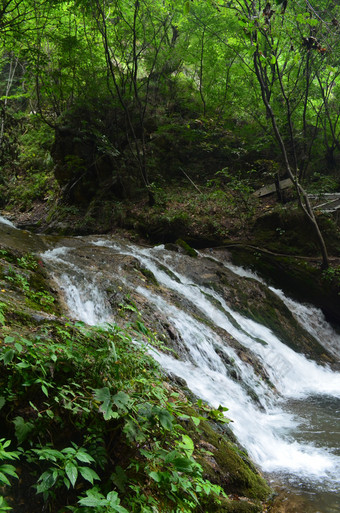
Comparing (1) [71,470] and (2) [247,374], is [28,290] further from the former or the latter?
(2) [247,374]

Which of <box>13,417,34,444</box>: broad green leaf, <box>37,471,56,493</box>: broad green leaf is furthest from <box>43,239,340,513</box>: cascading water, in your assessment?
<box>37,471,56,493</box>: broad green leaf

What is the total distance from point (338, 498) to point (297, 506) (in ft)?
1.46

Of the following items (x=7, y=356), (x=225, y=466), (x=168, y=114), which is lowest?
(x=225, y=466)

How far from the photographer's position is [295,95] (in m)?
11.7

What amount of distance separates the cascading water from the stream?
17mm

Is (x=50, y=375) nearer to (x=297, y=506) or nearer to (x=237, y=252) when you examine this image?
(x=297, y=506)

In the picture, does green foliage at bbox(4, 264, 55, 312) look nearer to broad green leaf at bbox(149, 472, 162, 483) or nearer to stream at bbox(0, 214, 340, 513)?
stream at bbox(0, 214, 340, 513)

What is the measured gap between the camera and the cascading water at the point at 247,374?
393 centimetres

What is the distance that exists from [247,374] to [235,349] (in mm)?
610

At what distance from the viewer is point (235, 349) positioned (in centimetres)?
677

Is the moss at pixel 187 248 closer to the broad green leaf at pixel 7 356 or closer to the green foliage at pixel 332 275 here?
the green foliage at pixel 332 275

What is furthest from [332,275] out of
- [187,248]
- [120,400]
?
[120,400]

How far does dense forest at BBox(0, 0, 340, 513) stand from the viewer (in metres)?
2.90

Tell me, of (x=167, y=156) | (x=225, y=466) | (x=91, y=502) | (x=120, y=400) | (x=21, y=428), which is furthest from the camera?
(x=167, y=156)
